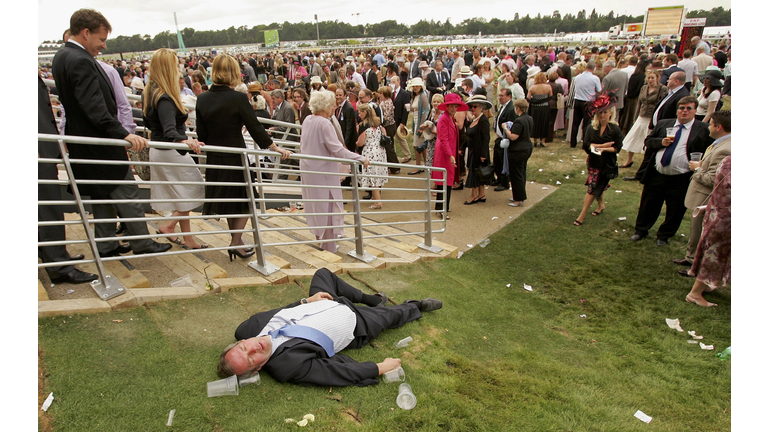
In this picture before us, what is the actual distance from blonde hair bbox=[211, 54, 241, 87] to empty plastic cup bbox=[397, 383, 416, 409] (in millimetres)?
3223

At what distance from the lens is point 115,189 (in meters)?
3.69

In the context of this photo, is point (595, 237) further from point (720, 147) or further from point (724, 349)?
point (724, 349)

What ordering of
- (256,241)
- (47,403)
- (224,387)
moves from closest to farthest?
(47,403) < (224,387) < (256,241)

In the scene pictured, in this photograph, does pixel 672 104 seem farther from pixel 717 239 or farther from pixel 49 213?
pixel 49 213

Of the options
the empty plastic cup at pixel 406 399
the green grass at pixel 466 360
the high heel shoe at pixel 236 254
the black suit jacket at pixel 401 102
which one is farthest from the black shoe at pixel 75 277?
the black suit jacket at pixel 401 102

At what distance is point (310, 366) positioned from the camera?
2840 millimetres

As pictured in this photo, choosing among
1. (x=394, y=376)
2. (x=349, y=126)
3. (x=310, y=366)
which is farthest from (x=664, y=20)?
(x=310, y=366)

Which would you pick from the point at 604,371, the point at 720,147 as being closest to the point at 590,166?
the point at 720,147

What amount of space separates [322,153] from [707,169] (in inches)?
180

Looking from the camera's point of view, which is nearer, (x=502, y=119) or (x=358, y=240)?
(x=358, y=240)

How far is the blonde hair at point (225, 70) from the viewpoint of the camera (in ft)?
13.1

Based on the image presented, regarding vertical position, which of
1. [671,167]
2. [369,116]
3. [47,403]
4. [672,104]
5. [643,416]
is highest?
[672,104]

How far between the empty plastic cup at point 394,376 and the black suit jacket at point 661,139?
5.04 m

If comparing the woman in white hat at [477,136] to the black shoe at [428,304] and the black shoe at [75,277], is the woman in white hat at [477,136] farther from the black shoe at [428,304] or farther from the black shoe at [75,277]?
the black shoe at [75,277]
